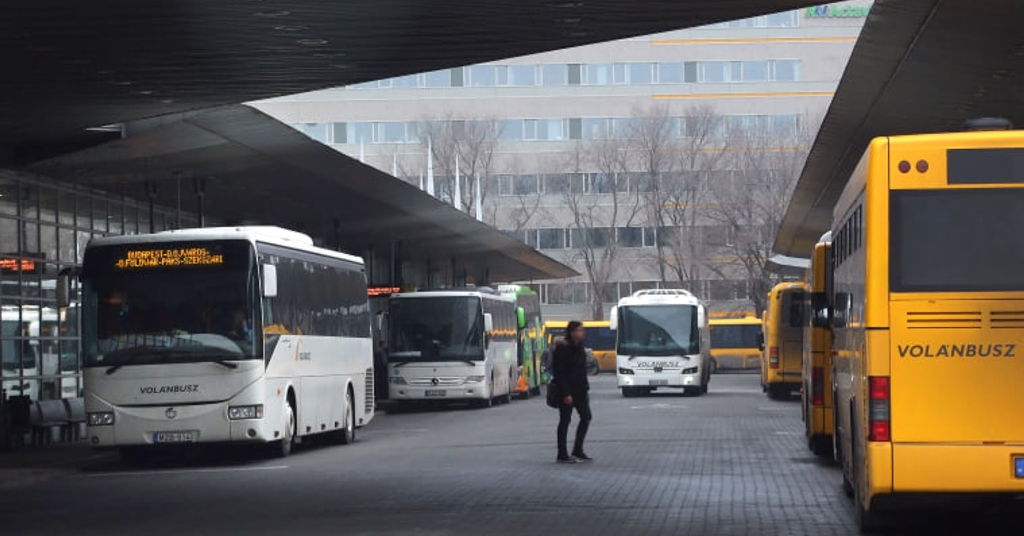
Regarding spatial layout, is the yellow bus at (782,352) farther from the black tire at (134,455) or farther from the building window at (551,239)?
the building window at (551,239)

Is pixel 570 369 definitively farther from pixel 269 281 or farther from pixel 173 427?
pixel 173 427

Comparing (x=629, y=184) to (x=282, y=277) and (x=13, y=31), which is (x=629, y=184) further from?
(x=13, y=31)

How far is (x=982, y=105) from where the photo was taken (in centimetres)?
3066

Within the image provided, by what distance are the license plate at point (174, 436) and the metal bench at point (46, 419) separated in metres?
6.67

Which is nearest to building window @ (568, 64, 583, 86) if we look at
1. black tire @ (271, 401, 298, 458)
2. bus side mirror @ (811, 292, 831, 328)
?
black tire @ (271, 401, 298, 458)

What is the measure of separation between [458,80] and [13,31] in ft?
291

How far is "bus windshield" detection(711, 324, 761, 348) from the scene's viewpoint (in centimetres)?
8875

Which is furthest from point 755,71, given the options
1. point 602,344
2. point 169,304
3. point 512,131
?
point 169,304

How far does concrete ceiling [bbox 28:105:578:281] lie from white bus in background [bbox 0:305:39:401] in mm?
2535

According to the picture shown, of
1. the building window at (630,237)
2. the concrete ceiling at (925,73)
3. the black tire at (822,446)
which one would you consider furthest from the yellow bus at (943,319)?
the building window at (630,237)

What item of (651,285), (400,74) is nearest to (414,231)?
(400,74)

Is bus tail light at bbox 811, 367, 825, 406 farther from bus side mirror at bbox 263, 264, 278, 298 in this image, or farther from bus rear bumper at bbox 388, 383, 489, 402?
bus rear bumper at bbox 388, 383, 489, 402

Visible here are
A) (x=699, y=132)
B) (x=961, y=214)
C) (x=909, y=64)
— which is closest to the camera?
(x=961, y=214)

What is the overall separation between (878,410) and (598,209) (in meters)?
90.9
